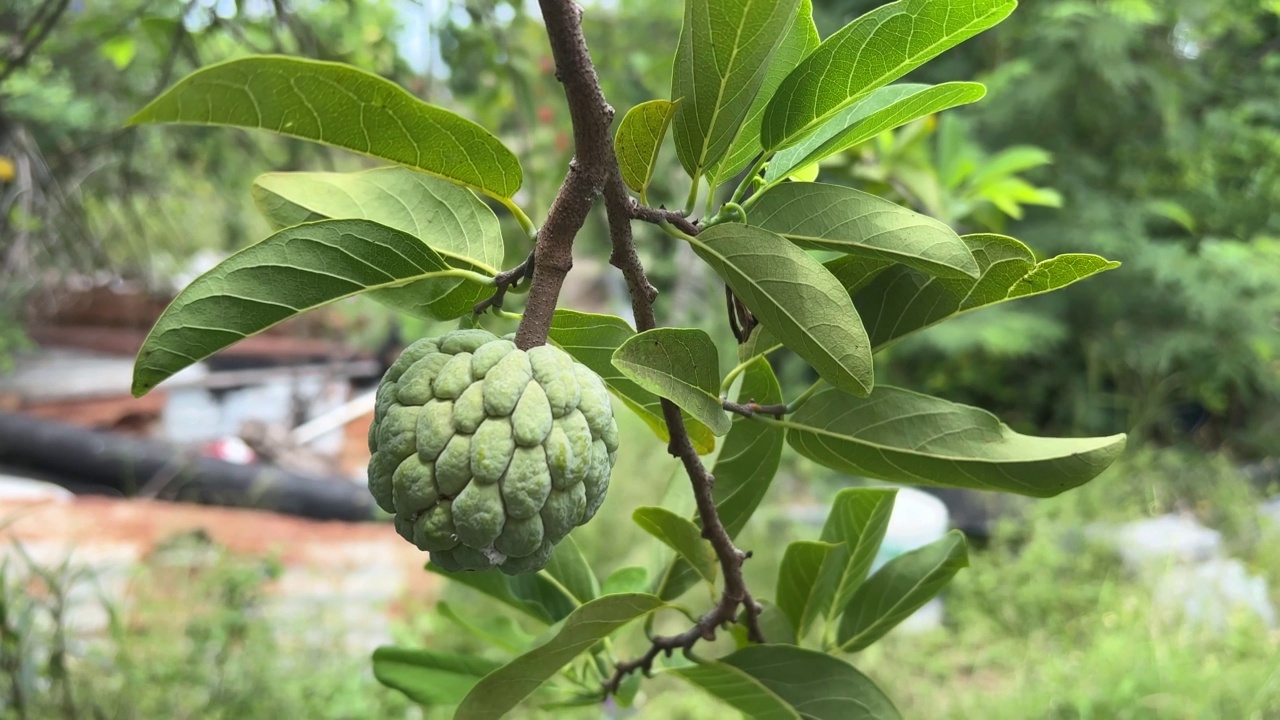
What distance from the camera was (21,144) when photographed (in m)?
2.04

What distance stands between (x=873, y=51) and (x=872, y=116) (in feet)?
0.15

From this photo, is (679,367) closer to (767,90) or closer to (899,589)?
(767,90)

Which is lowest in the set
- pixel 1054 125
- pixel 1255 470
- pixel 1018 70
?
pixel 1255 470

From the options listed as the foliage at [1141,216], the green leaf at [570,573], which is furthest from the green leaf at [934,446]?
the foliage at [1141,216]

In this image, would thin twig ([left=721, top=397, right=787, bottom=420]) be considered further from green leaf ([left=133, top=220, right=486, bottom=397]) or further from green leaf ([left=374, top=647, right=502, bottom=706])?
green leaf ([left=374, top=647, right=502, bottom=706])

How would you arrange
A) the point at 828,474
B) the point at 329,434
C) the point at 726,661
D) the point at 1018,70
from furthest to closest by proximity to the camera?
1. the point at 329,434
2. the point at 828,474
3. the point at 1018,70
4. the point at 726,661

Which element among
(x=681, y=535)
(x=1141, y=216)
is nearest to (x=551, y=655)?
(x=681, y=535)

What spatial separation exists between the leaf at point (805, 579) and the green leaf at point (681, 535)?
120 millimetres

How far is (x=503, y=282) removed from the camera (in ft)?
2.05

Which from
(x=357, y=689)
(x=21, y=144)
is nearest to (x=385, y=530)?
(x=357, y=689)

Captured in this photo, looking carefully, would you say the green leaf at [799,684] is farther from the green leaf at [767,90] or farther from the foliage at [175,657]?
the foliage at [175,657]

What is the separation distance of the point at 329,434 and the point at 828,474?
381 cm

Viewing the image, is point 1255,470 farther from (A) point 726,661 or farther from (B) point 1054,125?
(A) point 726,661

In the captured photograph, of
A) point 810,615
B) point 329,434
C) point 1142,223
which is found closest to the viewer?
point 810,615
